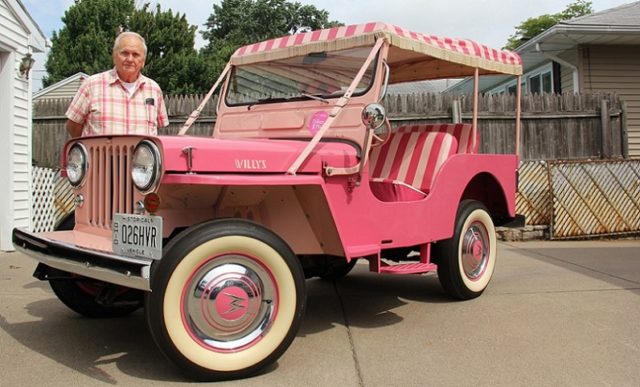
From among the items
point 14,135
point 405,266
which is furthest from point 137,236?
point 14,135

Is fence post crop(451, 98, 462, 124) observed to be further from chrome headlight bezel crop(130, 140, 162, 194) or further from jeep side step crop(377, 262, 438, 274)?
chrome headlight bezel crop(130, 140, 162, 194)

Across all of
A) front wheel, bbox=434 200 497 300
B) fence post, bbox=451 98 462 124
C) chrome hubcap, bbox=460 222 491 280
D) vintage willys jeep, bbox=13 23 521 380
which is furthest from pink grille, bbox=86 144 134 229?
fence post, bbox=451 98 462 124

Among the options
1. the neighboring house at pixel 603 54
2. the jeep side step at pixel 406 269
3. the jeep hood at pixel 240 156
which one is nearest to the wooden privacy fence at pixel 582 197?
Result: the neighboring house at pixel 603 54

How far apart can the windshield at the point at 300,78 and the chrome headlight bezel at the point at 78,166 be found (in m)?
1.49

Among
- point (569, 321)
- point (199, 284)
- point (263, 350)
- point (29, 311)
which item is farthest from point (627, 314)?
point (29, 311)

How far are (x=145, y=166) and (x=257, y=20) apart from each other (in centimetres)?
4557

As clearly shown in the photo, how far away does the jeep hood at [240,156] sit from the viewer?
113 inches

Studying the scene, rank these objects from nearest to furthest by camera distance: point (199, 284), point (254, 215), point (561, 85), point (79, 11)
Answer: point (199, 284) < point (254, 215) < point (561, 85) < point (79, 11)

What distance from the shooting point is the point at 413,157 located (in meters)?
4.88

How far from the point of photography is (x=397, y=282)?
5.75 m

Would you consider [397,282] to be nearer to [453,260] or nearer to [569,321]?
[453,260]

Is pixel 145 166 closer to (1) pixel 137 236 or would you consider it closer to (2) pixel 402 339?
(1) pixel 137 236

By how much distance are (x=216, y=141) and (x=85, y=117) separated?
1476mm

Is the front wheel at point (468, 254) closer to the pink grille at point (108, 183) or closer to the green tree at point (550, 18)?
the pink grille at point (108, 183)
